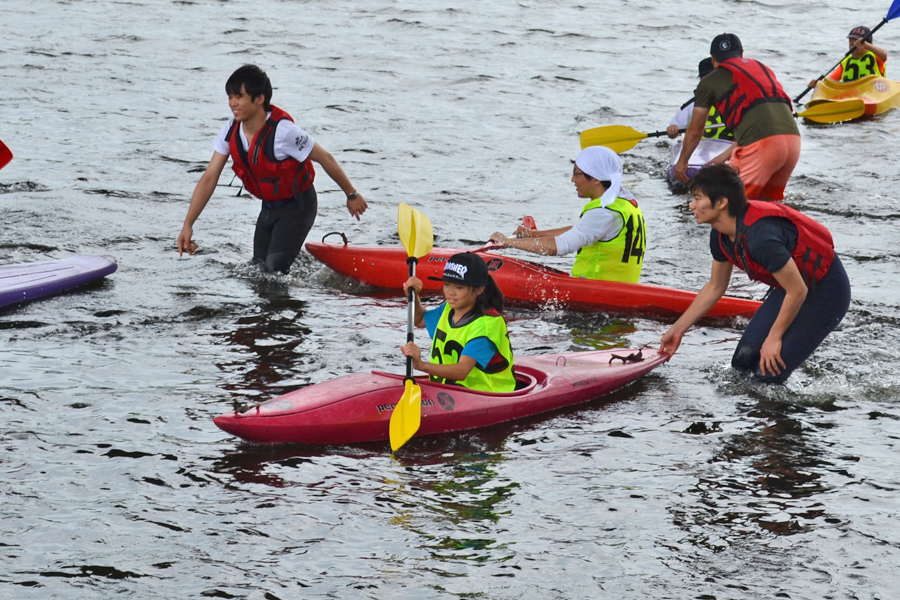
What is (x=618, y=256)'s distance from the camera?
6.67 meters

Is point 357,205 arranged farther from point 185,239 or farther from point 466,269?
point 466,269

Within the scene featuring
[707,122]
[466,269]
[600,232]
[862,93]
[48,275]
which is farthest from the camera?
[862,93]

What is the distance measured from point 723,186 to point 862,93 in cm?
902

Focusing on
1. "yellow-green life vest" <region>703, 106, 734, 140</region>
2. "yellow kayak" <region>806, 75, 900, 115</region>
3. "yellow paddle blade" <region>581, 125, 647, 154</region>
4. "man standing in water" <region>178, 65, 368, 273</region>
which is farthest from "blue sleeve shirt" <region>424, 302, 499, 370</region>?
"yellow kayak" <region>806, 75, 900, 115</region>

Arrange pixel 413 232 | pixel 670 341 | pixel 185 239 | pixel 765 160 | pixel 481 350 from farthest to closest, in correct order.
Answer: pixel 765 160, pixel 185 239, pixel 413 232, pixel 670 341, pixel 481 350

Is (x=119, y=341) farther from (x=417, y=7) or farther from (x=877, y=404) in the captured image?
(x=417, y=7)

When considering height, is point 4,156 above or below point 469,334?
above

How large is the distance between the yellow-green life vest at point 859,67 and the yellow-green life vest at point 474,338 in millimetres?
9059

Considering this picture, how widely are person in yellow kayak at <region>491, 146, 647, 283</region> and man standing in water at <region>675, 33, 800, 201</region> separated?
1845 millimetres

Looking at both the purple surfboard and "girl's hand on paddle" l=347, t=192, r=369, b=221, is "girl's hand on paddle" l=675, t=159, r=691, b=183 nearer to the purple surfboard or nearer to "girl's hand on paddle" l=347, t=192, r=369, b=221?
"girl's hand on paddle" l=347, t=192, r=369, b=221

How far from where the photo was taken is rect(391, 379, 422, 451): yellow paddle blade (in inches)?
181

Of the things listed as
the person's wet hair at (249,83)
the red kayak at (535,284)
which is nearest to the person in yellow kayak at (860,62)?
the red kayak at (535,284)

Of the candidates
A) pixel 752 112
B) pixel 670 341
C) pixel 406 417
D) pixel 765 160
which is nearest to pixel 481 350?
pixel 406 417

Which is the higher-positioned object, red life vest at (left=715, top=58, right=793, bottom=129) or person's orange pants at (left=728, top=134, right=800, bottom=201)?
red life vest at (left=715, top=58, right=793, bottom=129)
